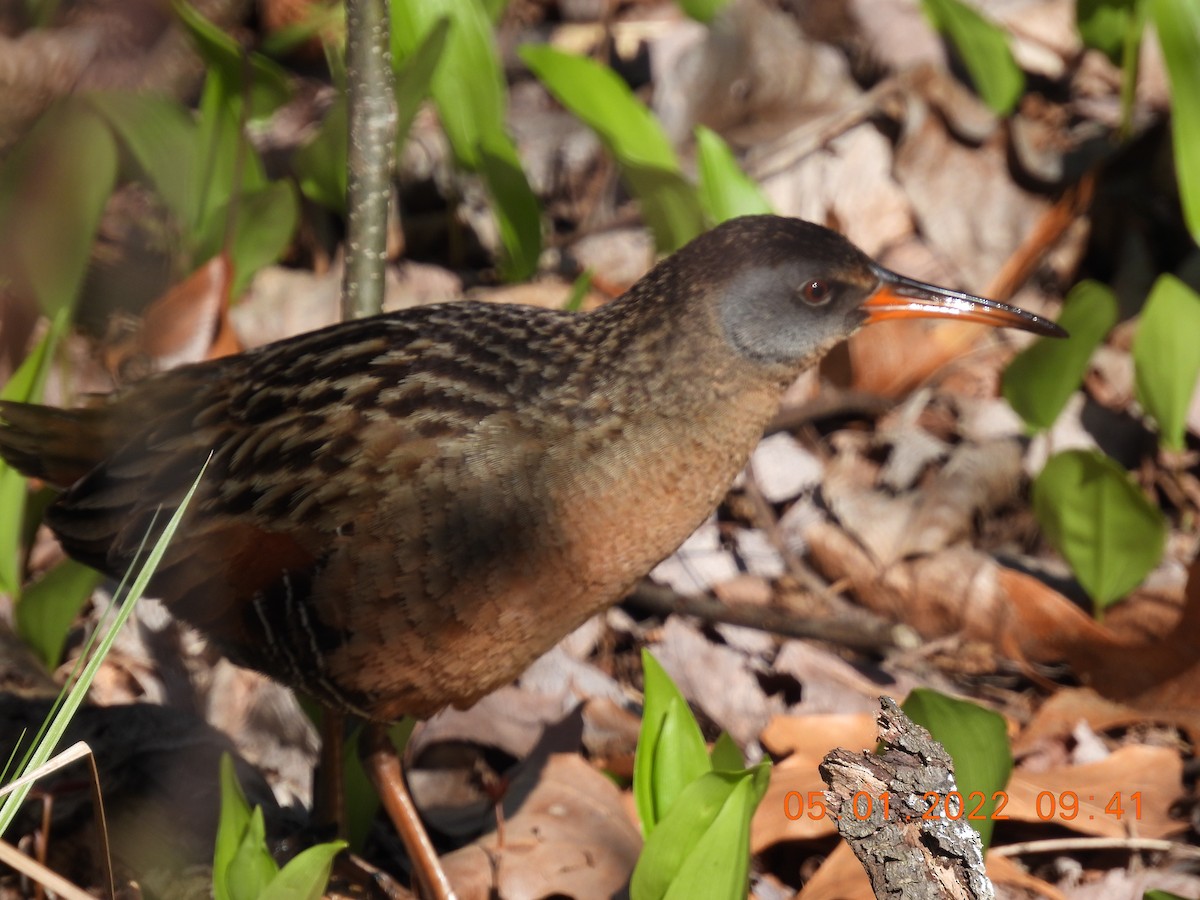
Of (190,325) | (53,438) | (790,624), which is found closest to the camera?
(53,438)

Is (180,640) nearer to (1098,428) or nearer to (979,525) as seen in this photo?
(979,525)

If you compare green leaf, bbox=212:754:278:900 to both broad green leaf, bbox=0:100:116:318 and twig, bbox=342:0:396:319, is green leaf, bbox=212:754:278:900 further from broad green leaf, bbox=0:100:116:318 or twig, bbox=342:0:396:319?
broad green leaf, bbox=0:100:116:318

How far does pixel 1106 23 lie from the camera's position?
195 inches

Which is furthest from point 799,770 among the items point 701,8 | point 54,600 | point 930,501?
point 701,8

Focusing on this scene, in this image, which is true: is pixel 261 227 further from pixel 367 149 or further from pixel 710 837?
pixel 710 837

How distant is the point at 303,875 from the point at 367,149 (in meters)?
1.81

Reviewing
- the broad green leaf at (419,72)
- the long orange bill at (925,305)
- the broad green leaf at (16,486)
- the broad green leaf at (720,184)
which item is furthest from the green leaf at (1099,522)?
the broad green leaf at (16,486)

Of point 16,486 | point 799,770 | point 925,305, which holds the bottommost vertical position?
point 799,770

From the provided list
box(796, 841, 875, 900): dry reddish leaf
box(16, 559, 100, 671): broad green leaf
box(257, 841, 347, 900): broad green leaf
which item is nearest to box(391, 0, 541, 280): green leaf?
box(16, 559, 100, 671): broad green leaf

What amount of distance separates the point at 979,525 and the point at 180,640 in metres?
2.32

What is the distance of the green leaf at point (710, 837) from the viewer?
2.37 meters

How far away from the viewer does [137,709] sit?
3.29 m

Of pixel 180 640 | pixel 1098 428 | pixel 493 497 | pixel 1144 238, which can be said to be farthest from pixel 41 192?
pixel 1144 238

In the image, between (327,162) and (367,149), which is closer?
(367,149)
